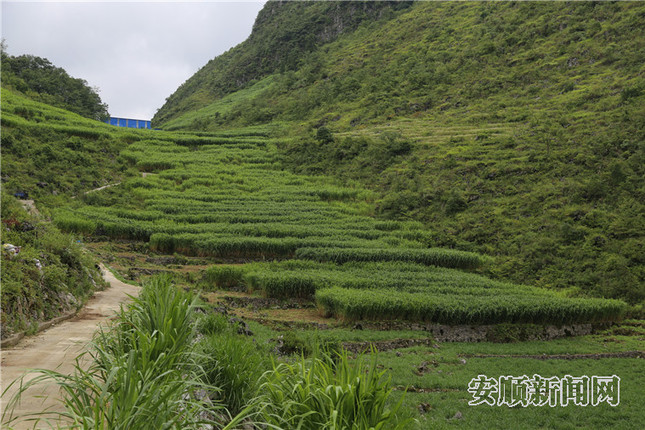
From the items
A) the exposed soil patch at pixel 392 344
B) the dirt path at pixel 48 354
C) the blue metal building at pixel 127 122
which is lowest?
the exposed soil patch at pixel 392 344

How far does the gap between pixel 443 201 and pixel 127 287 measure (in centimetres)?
2565

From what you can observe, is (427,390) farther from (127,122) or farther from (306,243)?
(127,122)

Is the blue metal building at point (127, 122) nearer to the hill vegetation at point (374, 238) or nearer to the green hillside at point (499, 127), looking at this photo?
the green hillside at point (499, 127)

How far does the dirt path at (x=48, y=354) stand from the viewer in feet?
17.9

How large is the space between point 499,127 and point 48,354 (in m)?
43.4

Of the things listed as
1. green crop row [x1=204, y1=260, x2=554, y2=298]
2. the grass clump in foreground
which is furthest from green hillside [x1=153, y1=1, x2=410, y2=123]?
the grass clump in foreground

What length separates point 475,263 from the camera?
26203mm

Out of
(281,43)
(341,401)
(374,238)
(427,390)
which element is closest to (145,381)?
(341,401)

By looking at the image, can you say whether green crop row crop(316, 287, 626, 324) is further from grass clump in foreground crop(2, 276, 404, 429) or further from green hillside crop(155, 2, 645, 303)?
grass clump in foreground crop(2, 276, 404, 429)

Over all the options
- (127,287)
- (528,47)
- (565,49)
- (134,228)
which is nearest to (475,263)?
(127,287)

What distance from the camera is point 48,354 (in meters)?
7.35

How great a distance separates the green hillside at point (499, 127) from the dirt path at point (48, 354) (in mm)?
22410

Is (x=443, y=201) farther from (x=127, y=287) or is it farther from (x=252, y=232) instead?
(x=127, y=287)

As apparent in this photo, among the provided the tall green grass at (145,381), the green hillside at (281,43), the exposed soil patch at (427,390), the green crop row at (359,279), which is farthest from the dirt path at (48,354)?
the green hillside at (281,43)
